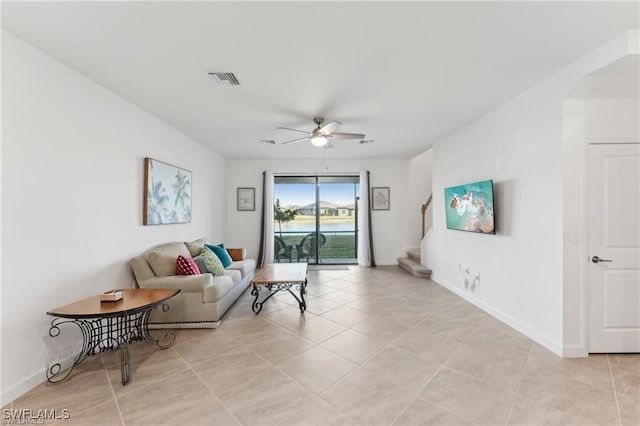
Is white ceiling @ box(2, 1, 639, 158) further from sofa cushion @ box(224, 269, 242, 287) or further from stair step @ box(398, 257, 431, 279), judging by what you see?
stair step @ box(398, 257, 431, 279)

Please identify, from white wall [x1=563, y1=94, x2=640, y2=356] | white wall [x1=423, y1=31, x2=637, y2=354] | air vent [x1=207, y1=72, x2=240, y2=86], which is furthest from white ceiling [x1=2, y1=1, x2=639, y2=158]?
white wall [x1=563, y1=94, x2=640, y2=356]

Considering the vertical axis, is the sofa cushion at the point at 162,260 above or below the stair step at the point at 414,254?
above

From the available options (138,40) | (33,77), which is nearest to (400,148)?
(138,40)

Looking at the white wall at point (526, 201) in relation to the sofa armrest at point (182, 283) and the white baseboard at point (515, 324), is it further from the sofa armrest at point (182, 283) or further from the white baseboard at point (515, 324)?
the sofa armrest at point (182, 283)

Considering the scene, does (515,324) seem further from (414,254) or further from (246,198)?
(246,198)

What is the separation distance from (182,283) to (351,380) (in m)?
2.26

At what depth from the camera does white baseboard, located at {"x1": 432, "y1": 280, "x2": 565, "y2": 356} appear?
8.84 feet

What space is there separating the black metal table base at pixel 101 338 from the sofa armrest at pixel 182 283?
1.18 ft

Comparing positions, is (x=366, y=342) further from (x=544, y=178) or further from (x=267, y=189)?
(x=267, y=189)

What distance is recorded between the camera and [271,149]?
588 cm

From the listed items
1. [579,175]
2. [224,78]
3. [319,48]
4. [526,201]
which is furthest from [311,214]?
[579,175]

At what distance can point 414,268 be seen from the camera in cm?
587

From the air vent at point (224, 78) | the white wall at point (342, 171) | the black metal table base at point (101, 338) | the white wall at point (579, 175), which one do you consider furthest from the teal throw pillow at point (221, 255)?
the white wall at point (579, 175)

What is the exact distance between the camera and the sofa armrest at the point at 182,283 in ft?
10.7
